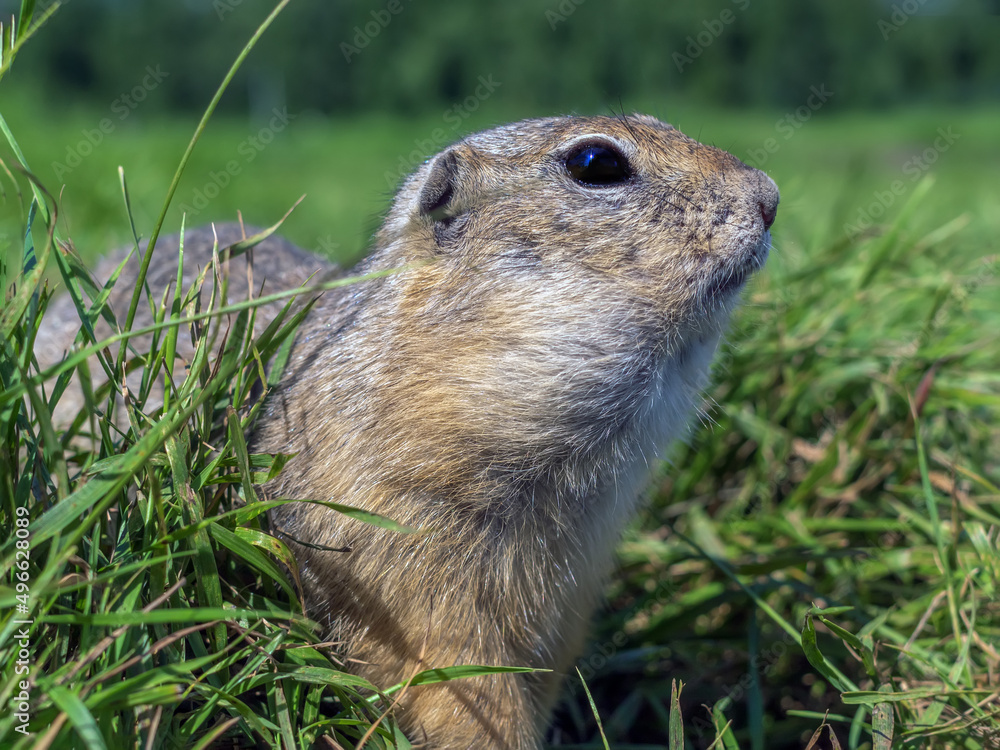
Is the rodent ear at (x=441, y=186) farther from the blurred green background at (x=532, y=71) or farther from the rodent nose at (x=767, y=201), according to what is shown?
the blurred green background at (x=532, y=71)

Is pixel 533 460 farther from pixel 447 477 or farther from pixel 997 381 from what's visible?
pixel 997 381

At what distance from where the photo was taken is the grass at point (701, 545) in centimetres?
178

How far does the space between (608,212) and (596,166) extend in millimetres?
166

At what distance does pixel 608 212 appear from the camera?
7.47 feet

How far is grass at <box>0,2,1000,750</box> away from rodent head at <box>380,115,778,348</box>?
1.80 feet

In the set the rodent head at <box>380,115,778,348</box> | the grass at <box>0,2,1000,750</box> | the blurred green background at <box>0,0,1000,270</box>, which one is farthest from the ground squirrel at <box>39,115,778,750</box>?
the blurred green background at <box>0,0,1000,270</box>

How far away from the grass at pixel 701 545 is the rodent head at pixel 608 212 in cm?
55

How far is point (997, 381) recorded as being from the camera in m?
3.71

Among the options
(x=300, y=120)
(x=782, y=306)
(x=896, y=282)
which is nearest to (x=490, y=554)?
(x=782, y=306)

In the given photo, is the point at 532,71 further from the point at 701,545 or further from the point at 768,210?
the point at 768,210

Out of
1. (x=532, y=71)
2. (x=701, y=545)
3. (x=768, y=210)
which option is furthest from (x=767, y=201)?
(x=532, y=71)

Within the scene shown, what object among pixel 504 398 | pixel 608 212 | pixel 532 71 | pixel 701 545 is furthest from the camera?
pixel 532 71

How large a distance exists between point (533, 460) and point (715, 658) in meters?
1.53

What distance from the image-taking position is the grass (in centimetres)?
178
